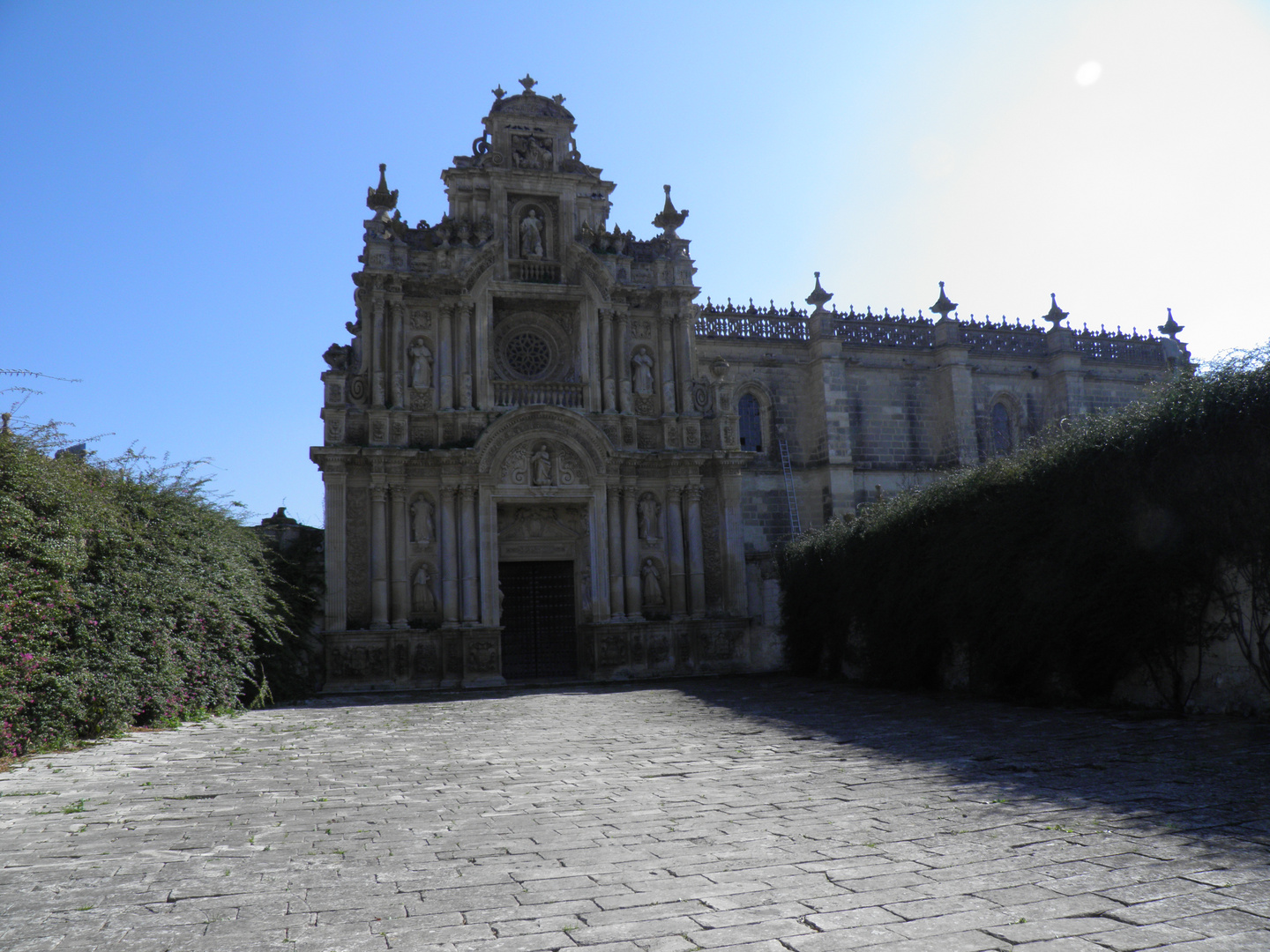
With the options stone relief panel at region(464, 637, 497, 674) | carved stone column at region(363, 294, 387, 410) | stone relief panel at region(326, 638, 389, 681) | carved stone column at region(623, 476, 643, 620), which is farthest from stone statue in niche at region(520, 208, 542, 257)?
stone relief panel at region(326, 638, 389, 681)

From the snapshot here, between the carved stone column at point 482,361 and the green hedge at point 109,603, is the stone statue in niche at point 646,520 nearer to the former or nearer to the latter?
the carved stone column at point 482,361

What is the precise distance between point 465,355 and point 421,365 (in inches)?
40.4

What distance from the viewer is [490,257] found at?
2091cm

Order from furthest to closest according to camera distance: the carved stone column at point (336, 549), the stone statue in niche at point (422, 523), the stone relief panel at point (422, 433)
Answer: the stone relief panel at point (422, 433) < the stone statue in niche at point (422, 523) < the carved stone column at point (336, 549)

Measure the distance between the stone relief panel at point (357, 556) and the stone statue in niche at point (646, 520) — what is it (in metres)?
6.14

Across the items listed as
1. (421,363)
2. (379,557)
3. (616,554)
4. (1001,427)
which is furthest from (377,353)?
(1001,427)

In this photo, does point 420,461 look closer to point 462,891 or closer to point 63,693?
point 63,693

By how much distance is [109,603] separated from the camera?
34.7ft

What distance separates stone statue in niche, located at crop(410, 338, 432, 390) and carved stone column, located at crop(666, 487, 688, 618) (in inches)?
240

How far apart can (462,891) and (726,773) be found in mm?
3799

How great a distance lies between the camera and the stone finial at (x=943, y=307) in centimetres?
2883

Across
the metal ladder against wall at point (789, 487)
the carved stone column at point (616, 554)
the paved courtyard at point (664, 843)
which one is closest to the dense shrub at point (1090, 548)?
the paved courtyard at point (664, 843)

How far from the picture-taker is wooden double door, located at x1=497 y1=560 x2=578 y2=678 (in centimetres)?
2070

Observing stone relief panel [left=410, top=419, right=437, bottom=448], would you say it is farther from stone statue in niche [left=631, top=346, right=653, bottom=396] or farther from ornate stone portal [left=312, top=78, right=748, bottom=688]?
stone statue in niche [left=631, top=346, right=653, bottom=396]
